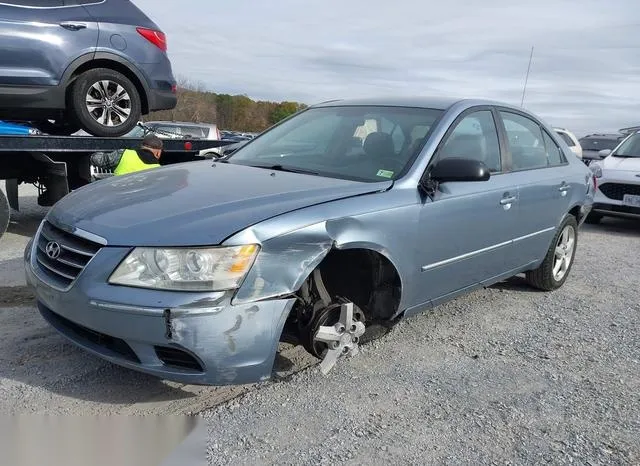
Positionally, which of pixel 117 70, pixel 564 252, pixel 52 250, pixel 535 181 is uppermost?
pixel 117 70

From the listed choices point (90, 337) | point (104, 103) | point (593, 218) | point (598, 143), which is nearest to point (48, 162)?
point (104, 103)

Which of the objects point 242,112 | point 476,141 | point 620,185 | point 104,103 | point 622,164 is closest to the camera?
point 476,141

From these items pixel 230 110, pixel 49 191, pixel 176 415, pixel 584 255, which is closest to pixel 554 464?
pixel 176 415

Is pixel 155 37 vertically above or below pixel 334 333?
above

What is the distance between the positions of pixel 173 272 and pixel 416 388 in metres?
1.53

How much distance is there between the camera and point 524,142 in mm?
4648

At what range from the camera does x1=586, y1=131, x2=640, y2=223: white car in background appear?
8.67 meters

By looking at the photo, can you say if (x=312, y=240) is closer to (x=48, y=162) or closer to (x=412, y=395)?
(x=412, y=395)

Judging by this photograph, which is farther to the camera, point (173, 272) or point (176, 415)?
point (176, 415)

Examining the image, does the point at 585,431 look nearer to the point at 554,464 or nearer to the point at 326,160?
the point at 554,464

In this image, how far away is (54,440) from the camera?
8.27ft

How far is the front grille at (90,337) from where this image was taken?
267 centimetres

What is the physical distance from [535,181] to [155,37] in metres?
4.53

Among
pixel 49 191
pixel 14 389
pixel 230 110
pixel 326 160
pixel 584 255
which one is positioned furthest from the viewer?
pixel 230 110
